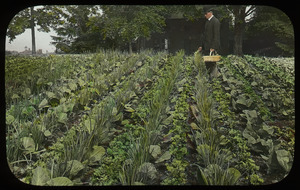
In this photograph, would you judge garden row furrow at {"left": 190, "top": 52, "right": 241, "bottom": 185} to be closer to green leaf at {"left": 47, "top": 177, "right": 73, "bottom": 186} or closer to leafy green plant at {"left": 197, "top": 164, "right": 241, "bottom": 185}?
leafy green plant at {"left": 197, "top": 164, "right": 241, "bottom": 185}

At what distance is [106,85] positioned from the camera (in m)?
4.35

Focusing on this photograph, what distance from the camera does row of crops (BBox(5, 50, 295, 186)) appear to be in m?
1.83

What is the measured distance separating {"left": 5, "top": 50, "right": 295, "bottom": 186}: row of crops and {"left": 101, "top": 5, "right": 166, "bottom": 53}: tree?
1.85ft

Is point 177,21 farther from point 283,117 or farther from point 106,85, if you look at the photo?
point 106,85

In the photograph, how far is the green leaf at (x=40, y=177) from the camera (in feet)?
5.45

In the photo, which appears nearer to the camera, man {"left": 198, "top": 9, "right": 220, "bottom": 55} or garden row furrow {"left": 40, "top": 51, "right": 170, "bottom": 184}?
man {"left": 198, "top": 9, "right": 220, "bottom": 55}

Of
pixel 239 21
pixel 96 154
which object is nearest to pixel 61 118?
pixel 96 154

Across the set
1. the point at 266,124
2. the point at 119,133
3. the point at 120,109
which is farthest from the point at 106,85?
the point at 266,124

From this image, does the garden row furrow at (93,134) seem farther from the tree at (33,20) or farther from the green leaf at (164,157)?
the tree at (33,20)

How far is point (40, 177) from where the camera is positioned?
1.68m

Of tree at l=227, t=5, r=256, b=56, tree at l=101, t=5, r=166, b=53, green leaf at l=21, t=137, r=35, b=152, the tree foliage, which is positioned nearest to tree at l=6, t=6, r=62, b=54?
the tree foliage

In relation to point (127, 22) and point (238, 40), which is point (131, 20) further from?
point (238, 40)

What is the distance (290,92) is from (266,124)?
0.49 meters

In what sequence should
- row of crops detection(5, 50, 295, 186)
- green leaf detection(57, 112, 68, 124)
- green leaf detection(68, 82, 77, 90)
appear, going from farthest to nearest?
green leaf detection(68, 82, 77, 90) → green leaf detection(57, 112, 68, 124) → row of crops detection(5, 50, 295, 186)
